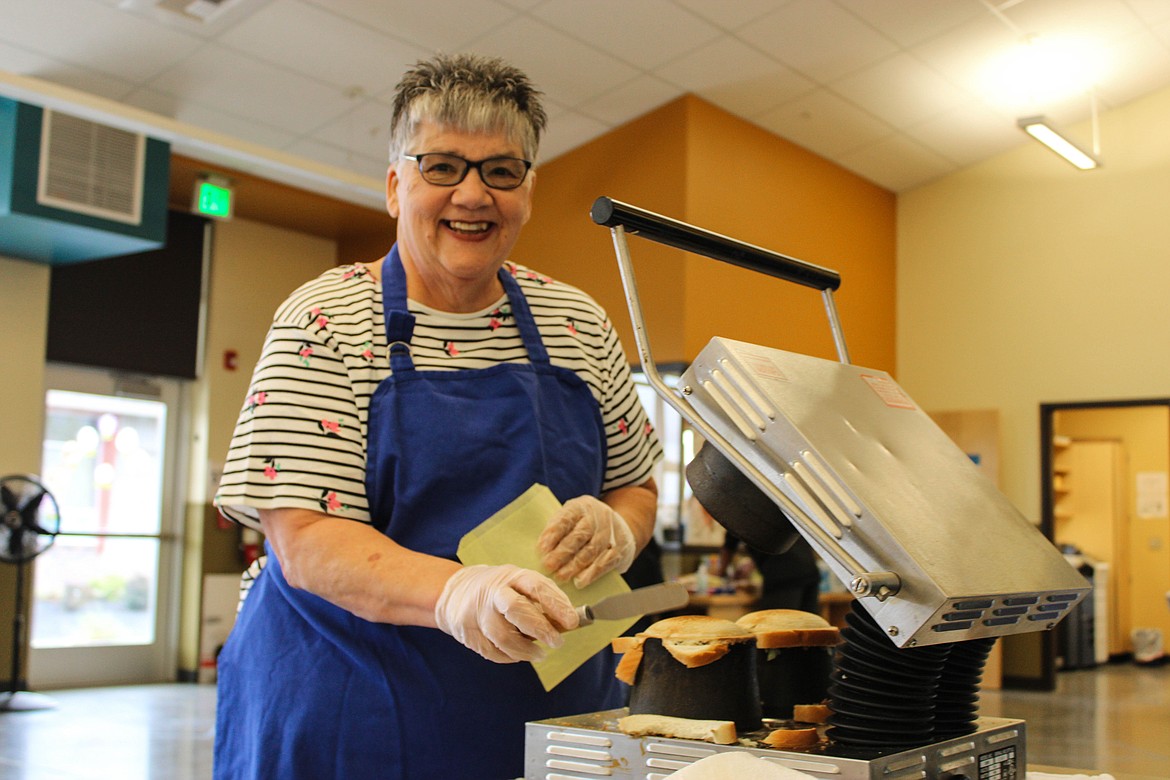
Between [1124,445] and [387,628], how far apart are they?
12200mm

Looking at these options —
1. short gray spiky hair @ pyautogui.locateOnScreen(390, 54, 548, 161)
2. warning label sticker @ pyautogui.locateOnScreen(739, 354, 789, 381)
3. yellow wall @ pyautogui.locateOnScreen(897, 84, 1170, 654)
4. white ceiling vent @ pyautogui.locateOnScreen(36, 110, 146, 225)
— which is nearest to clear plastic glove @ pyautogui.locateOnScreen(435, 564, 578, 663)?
warning label sticker @ pyautogui.locateOnScreen(739, 354, 789, 381)

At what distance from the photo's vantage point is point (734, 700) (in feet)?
3.23

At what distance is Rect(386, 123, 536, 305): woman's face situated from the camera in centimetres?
136

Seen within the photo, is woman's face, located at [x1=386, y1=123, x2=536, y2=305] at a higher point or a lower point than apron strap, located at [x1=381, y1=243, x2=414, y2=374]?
higher

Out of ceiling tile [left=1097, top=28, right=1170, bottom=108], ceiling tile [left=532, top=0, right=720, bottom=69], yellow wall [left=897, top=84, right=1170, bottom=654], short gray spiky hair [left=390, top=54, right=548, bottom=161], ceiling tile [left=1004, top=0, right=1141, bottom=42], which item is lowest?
short gray spiky hair [left=390, top=54, right=548, bottom=161]

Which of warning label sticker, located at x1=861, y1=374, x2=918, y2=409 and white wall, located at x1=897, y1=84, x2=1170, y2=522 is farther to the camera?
white wall, located at x1=897, y1=84, x2=1170, y2=522

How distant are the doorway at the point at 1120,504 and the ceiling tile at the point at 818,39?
603 cm

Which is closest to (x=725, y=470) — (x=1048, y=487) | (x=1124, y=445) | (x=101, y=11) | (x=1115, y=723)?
(x=101, y=11)

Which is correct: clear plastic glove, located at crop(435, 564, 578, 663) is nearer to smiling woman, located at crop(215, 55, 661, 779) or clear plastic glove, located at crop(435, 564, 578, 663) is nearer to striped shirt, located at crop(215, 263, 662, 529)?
smiling woman, located at crop(215, 55, 661, 779)

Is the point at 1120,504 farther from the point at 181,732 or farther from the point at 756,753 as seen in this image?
the point at 756,753

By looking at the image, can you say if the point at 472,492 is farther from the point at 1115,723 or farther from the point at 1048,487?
the point at 1048,487

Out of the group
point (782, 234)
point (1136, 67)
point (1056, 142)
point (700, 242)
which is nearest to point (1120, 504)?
point (1136, 67)

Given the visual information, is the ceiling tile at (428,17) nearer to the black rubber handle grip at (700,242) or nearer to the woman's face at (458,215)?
the woman's face at (458,215)

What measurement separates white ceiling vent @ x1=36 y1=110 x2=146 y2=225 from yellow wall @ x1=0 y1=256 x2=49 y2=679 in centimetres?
110
